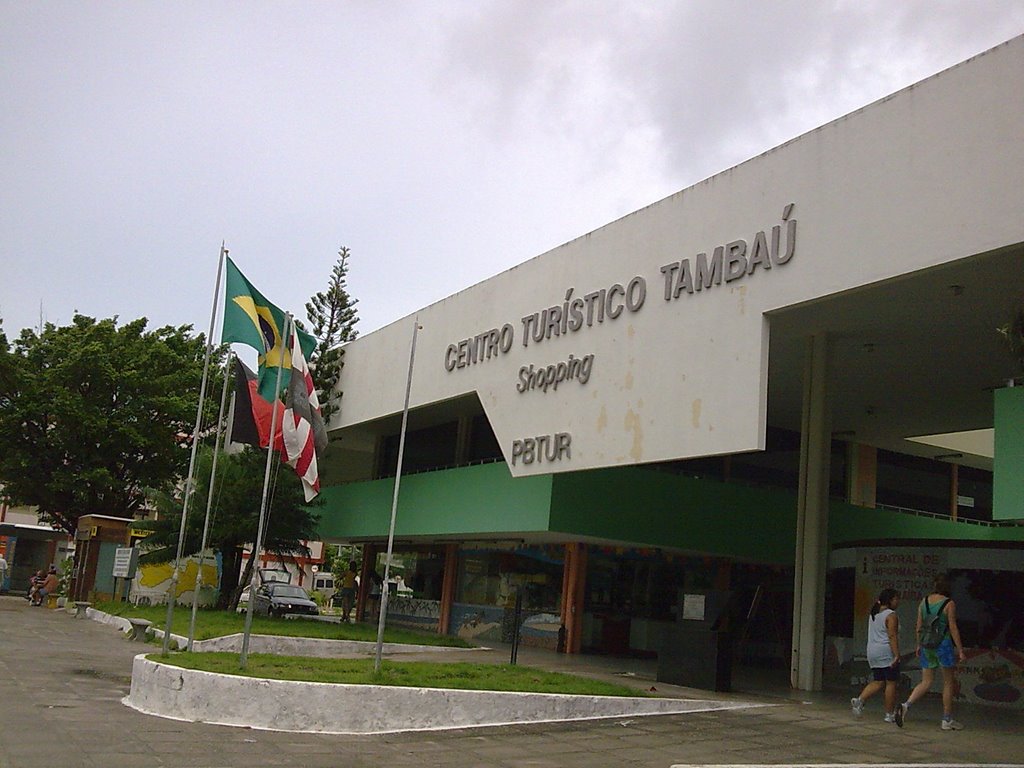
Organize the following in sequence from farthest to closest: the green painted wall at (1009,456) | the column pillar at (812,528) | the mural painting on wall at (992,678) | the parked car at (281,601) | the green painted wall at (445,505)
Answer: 1. the parked car at (281,601)
2. the green painted wall at (445,505)
3. the column pillar at (812,528)
4. the mural painting on wall at (992,678)
5. the green painted wall at (1009,456)

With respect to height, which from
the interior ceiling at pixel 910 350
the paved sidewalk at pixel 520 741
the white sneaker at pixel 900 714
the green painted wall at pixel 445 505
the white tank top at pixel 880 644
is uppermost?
the interior ceiling at pixel 910 350

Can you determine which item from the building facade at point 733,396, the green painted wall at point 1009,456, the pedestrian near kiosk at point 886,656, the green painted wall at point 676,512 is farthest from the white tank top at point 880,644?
the green painted wall at point 676,512

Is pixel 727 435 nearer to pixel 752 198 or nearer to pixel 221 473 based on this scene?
pixel 752 198

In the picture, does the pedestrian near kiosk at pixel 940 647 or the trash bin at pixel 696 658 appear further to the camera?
the trash bin at pixel 696 658

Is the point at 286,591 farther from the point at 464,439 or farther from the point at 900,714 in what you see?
the point at 900,714

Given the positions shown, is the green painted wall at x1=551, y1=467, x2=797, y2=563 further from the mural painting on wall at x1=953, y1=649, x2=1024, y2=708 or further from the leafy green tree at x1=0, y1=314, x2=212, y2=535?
the leafy green tree at x1=0, y1=314, x2=212, y2=535

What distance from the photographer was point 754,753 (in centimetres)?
985

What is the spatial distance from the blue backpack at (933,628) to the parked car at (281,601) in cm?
2351

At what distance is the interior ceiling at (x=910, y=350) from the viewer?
42.9ft

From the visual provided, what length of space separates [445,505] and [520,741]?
11887 millimetres

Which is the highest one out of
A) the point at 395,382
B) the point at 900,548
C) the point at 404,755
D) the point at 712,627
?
the point at 395,382

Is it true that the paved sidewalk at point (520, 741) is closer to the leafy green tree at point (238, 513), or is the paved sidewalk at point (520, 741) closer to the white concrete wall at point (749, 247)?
the white concrete wall at point (749, 247)

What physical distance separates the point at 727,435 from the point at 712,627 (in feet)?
9.88

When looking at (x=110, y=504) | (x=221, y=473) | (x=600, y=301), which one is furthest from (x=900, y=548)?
(x=110, y=504)
